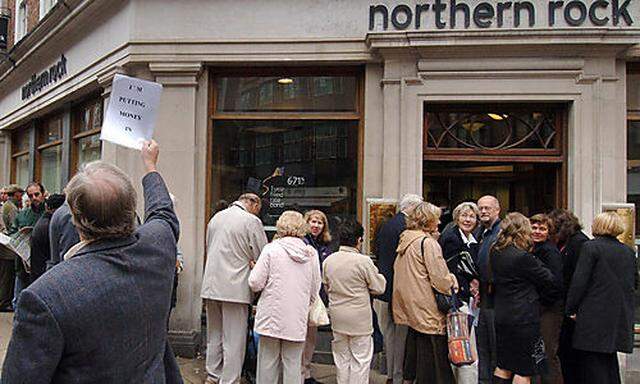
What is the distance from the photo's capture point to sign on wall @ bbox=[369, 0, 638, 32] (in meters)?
6.66

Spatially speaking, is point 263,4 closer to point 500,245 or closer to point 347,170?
point 347,170

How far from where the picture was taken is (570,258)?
5367 millimetres

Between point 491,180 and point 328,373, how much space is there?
4.09 m

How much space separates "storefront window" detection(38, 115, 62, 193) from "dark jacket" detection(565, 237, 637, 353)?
358 inches

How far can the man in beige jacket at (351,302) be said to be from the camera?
17.2 ft

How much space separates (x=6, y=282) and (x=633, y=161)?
953 centimetres

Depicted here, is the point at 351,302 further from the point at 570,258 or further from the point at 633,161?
the point at 633,161

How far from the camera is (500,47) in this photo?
266 inches

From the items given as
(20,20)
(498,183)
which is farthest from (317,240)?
(20,20)

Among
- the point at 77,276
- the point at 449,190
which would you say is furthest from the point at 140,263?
the point at 449,190

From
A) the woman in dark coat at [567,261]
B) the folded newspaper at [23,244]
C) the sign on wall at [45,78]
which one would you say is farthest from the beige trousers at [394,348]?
the sign on wall at [45,78]

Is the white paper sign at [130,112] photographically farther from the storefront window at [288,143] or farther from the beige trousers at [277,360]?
the storefront window at [288,143]

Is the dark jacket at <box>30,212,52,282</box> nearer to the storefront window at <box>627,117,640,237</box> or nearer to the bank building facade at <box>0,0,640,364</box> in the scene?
the bank building facade at <box>0,0,640,364</box>

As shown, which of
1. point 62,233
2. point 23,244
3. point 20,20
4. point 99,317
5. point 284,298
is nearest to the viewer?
point 99,317
